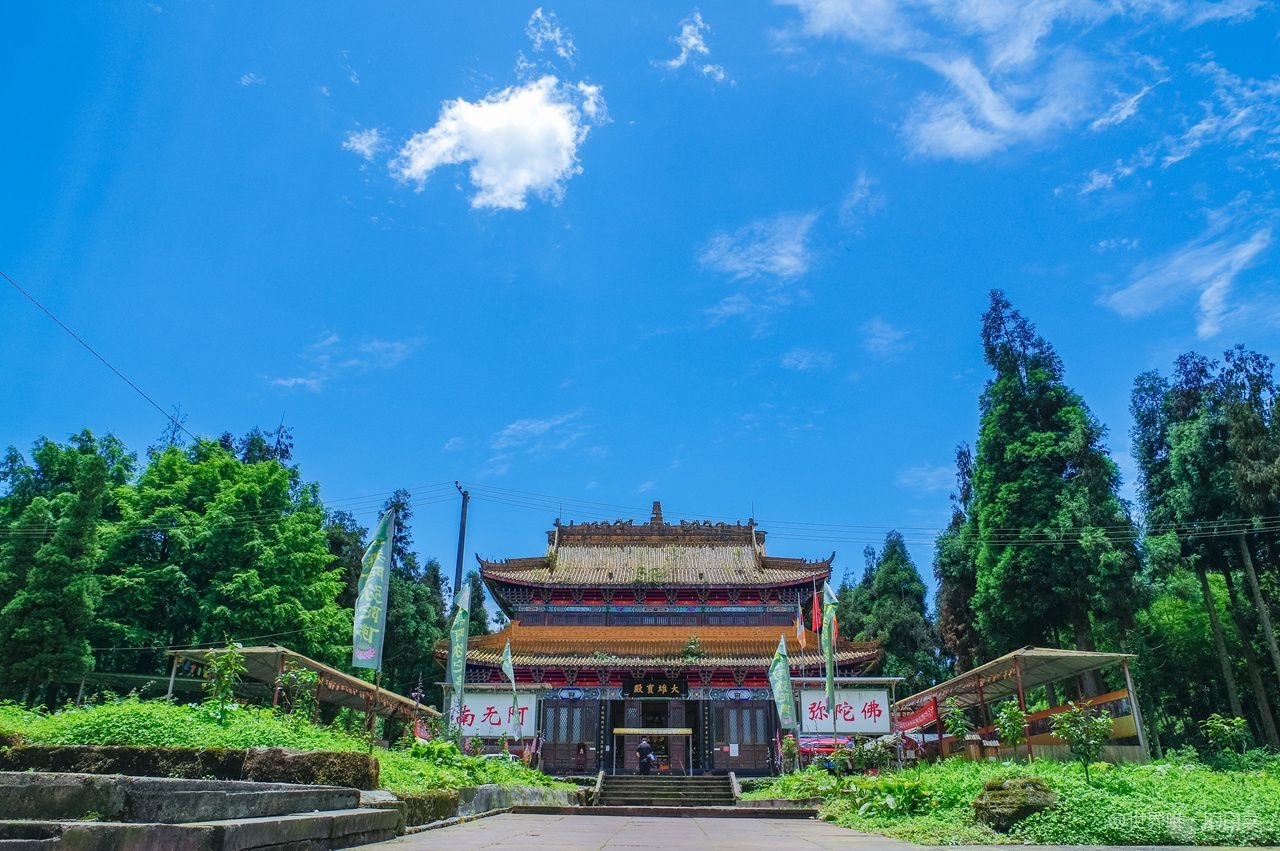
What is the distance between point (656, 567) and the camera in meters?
31.4

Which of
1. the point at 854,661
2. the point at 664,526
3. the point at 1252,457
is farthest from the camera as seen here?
the point at 664,526

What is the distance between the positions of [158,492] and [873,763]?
25550 mm

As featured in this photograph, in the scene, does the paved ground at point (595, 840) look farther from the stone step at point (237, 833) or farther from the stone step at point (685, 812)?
the stone step at point (685, 812)

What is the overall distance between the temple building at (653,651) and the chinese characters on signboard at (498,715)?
0.44 feet

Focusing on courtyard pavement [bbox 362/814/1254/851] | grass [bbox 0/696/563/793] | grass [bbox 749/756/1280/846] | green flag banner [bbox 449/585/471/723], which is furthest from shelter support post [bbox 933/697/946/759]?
grass [bbox 0/696/563/793]

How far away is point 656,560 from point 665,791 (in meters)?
12.0

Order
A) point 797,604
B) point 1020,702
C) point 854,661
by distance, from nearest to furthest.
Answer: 1. point 1020,702
2. point 854,661
3. point 797,604

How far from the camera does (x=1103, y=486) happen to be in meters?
25.3

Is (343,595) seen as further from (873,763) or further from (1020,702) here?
(1020,702)

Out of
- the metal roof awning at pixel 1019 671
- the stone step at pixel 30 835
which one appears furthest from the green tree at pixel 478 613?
the stone step at pixel 30 835

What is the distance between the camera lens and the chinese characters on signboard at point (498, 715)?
2431 cm

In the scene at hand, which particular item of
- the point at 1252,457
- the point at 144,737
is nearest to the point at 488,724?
the point at 144,737

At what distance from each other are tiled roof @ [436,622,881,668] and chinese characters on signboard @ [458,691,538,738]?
124 centimetres

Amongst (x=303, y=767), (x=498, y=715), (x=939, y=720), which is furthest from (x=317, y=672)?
(x=939, y=720)
